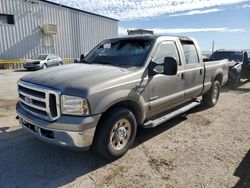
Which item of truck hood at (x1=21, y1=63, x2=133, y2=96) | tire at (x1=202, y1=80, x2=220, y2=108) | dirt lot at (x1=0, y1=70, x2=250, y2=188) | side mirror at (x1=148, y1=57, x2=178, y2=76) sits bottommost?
dirt lot at (x1=0, y1=70, x2=250, y2=188)

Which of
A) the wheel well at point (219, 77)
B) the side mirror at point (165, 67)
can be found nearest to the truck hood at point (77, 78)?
the side mirror at point (165, 67)

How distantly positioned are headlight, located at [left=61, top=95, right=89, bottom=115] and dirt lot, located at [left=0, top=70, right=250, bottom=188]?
0.95 metres

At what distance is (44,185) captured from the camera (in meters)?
2.95

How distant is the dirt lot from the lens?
3.06 meters

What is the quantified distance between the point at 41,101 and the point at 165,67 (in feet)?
6.66

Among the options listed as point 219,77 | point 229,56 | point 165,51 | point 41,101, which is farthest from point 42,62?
point 41,101

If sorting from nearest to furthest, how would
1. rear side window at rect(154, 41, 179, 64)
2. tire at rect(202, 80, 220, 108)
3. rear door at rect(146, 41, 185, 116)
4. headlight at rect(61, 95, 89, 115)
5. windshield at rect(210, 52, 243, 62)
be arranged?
headlight at rect(61, 95, 89, 115) → rear door at rect(146, 41, 185, 116) → rear side window at rect(154, 41, 179, 64) → tire at rect(202, 80, 220, 108) → windshield at rect(210, 52, 243, 62)

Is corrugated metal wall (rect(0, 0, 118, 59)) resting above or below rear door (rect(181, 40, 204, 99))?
above

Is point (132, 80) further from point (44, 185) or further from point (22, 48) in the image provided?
point (22, 48)

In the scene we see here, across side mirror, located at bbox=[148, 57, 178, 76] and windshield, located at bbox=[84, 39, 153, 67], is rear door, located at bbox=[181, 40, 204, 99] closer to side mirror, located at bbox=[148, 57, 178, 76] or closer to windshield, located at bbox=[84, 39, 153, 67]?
side mirror, located at bbox=[148, 57, 178, 76]

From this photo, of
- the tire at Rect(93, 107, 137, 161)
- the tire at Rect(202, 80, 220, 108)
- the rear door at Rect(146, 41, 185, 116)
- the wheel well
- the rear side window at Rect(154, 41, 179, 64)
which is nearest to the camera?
the tire at Rect(93, 107, 137, 161)

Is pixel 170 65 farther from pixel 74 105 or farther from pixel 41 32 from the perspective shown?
pixel 41 32

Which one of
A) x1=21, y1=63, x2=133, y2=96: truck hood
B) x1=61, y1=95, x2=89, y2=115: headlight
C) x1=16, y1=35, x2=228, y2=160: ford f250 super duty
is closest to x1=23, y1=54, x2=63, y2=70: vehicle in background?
x1=16, y1=35, x2=228, y2=160: ford f250 super duty

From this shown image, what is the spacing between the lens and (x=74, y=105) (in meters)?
2.94
